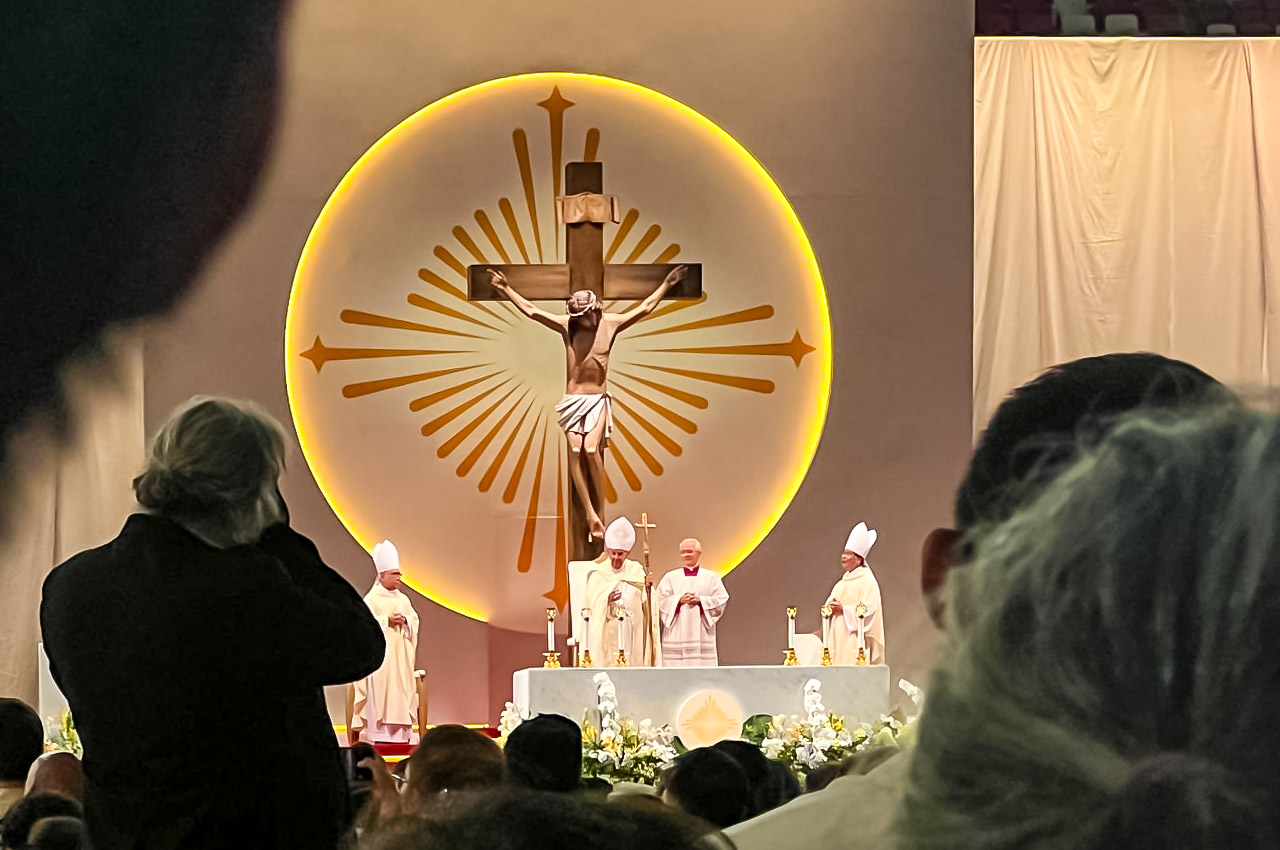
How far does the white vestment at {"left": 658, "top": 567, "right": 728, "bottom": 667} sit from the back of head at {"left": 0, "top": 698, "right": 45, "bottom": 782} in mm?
5391

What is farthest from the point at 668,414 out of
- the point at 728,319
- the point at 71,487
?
the point at 71,487

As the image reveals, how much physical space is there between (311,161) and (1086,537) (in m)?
11.0

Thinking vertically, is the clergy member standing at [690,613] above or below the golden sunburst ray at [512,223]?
below

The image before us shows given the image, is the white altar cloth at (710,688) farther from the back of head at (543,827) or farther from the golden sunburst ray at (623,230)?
the back of head at (543,827)

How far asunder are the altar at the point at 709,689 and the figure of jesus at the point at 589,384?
1915mm

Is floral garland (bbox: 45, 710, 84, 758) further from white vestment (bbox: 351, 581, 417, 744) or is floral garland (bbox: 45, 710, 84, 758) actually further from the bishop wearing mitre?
the bishop wearing mitre

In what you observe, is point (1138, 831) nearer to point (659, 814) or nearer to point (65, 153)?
point (659, 814)

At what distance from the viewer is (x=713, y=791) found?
2.58m

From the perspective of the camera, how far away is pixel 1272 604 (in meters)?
0.66

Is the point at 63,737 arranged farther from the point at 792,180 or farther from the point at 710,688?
the point at 792,180

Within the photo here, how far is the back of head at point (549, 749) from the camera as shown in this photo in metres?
2.77

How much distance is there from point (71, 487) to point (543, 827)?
1089 centimetres

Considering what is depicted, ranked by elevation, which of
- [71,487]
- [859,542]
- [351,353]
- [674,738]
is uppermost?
[351,353]

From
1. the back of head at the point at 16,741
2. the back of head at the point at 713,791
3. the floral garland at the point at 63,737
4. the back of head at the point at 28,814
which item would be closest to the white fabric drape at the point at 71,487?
the floral garland at the point at 63,737
